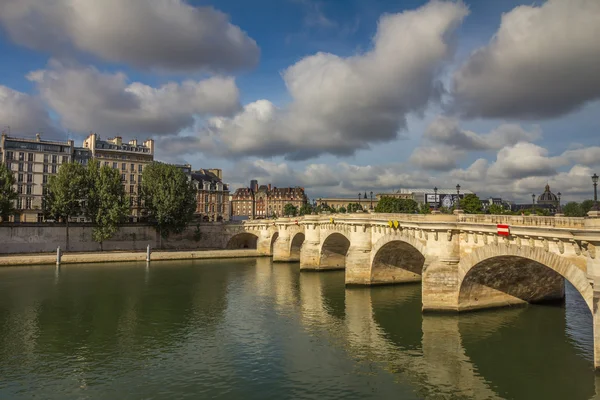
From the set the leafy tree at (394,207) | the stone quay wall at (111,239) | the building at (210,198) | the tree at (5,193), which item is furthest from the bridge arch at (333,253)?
the building at (210,198)

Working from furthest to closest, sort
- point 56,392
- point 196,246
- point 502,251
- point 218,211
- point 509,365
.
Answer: point 218,211 < point 196,246 < point 502,251 < point 509,365 < point 56,392

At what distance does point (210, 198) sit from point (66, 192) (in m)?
49.5

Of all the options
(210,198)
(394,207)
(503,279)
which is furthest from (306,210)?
(503,279)

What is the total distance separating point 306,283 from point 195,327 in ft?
73.5

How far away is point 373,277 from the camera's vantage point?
46.9 metres

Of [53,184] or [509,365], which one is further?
[53,184]

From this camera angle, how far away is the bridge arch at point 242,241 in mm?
92675

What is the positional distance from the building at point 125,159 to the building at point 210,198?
18.6 meters

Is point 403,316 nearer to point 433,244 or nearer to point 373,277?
point 433,244

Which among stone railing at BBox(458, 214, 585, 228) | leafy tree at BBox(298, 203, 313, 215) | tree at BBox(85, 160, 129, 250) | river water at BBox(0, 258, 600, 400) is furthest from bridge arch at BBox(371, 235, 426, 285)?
leafy tree at BBox(298, 203, 313, 215)

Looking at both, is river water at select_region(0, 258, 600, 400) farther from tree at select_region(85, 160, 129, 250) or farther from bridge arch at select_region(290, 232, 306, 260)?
tree at select_region(85, 160, 129, 250)

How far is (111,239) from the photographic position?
81938mm

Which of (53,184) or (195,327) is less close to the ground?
(53,184)

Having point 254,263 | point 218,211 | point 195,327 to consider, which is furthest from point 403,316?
point 218,211
